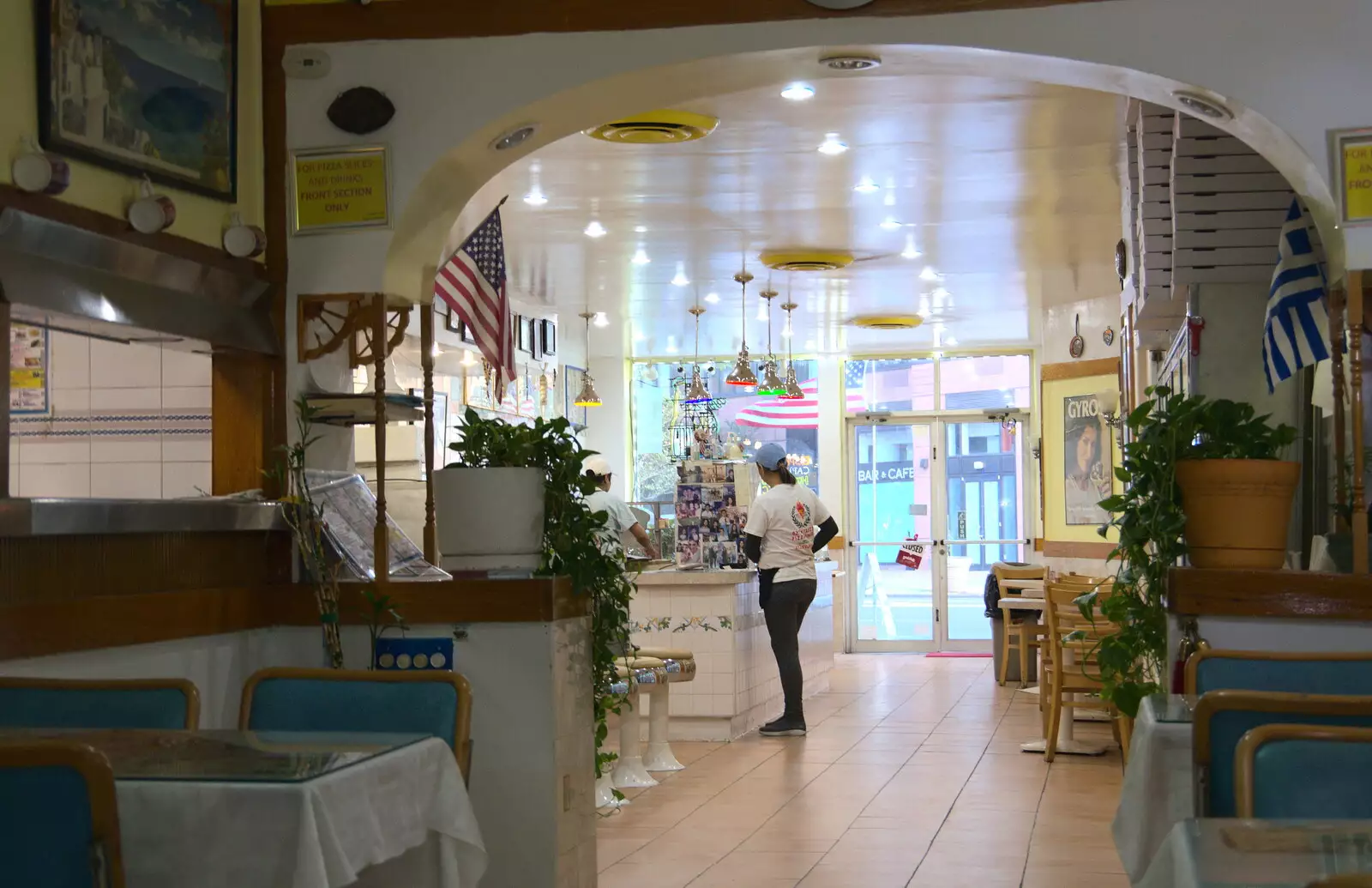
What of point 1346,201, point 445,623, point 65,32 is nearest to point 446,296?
point 445,623

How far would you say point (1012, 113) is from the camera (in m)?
7.21

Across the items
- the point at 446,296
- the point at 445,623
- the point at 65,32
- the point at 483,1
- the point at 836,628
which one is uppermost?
the point at 483,1

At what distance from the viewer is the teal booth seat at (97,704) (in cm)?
314

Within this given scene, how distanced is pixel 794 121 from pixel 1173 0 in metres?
3.05

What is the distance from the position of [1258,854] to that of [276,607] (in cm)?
341

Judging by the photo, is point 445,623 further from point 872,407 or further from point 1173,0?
point 872,407

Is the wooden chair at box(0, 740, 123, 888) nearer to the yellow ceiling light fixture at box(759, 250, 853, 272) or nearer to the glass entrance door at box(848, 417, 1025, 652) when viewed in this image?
the yellow ceiling light fixture at box(759, 250, 853, 272)

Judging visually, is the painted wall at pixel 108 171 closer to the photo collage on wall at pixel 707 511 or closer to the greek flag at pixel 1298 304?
the greek flag at pixel 1298 304

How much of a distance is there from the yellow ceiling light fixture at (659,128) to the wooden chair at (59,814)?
17.7 feet

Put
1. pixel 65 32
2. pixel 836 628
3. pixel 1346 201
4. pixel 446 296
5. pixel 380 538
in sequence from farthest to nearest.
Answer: pixel 836 628 → pixel 446 296 → pixel 380 538 → pixel 1346 201 → pixel 65 32

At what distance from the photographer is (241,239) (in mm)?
4574

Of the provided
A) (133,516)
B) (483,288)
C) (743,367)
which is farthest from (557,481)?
(743,367)

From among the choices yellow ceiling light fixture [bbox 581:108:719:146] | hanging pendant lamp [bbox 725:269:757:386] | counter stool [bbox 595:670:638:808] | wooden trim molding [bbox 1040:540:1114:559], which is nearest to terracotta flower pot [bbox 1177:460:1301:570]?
counter stool [bbox 595:670:638:808]

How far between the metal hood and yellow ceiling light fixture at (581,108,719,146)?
9.40 ft
